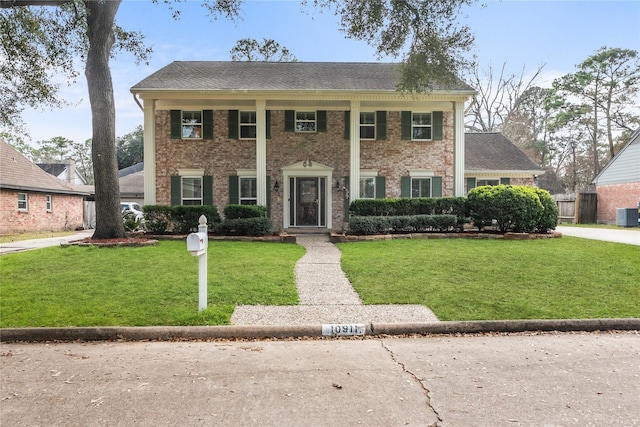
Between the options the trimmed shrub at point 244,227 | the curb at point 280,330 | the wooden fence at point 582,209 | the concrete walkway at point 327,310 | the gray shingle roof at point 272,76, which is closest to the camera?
the curb at point 280,330

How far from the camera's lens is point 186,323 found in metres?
4.88

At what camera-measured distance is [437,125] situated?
51.7ft

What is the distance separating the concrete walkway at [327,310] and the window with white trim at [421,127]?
1015cm

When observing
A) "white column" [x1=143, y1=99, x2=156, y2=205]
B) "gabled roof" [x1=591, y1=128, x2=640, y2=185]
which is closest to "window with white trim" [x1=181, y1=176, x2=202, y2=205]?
"white column" [x1=143, y1=99, x2=156, y2=205]

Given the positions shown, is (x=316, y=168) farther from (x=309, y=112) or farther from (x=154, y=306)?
(x=154, y=306)

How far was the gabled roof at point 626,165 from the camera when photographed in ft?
71.4

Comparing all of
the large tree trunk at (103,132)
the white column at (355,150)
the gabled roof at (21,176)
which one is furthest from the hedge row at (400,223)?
the gabled roof at (21,176)

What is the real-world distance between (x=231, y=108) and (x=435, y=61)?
8139mm

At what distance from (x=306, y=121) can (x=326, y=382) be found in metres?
13.5

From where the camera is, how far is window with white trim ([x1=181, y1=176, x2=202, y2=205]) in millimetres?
15516

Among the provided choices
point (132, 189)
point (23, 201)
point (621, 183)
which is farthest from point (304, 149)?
point (621, 183)

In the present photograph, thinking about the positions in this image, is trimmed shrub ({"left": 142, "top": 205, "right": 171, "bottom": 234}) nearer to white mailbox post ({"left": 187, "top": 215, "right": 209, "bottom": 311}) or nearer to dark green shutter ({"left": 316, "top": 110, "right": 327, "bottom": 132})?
dark green shutter ({"left": 316, "top": 110, "right": 327, "bottom": 132})

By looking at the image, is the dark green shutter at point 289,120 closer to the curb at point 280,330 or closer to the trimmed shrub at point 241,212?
the trimmed shrub at point 241,212

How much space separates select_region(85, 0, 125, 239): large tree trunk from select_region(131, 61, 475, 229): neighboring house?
154 inches
